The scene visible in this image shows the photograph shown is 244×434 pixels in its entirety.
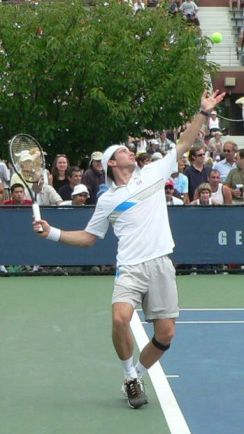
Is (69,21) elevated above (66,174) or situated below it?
above

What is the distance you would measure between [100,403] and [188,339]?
3025 millimetres

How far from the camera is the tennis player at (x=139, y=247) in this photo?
941 centimetres

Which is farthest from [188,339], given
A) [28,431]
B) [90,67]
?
[90,67]

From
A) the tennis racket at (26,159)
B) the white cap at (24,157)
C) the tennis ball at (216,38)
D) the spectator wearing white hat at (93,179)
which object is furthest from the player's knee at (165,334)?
the tennis ball at (216,38)

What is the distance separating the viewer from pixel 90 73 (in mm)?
20875

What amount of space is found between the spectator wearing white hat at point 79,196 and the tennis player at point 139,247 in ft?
27.3

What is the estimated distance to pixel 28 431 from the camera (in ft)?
28.6

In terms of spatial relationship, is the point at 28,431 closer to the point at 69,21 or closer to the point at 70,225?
the point at 70,225

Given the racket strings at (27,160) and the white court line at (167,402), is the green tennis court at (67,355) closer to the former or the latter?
the white court line at (167,402)

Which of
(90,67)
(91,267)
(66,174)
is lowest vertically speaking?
(91,267)

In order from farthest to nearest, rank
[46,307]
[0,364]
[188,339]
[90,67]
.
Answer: [90,67], [46,307], [188,339], [0,364]

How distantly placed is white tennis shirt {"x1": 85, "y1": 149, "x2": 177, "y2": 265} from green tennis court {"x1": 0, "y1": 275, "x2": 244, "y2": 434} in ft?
3.82

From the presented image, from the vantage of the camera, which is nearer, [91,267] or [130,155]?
[130,155]

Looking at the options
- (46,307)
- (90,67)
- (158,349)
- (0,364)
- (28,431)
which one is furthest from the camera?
(90,67)
